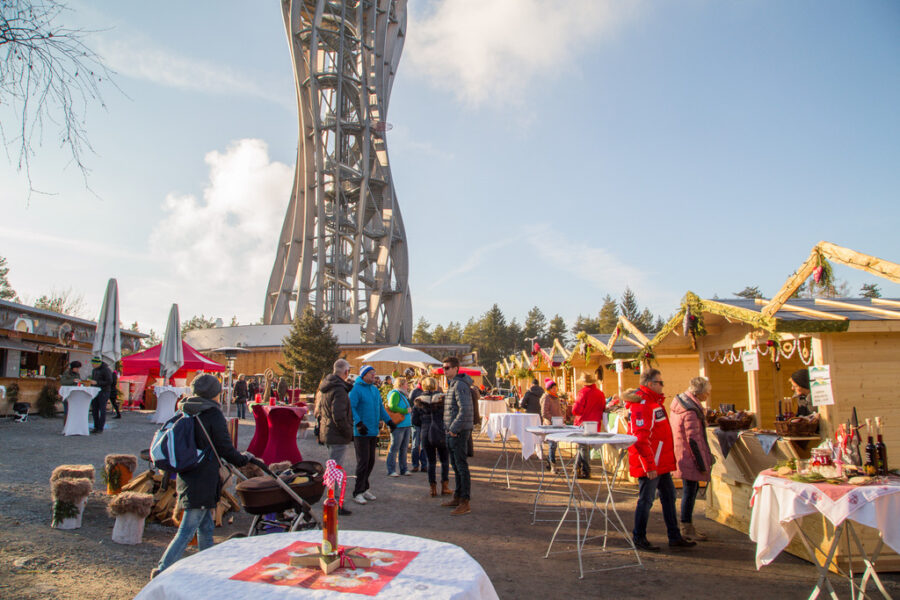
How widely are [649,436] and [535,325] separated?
263ft

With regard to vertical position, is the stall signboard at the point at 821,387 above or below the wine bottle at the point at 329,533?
above

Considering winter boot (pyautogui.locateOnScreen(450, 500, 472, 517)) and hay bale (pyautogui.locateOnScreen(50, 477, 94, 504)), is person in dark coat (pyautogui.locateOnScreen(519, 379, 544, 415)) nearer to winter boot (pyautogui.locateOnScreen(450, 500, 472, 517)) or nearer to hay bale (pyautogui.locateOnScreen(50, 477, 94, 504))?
winter boot (pyautogui.locateOnScreen(450, 500, 472, 517))

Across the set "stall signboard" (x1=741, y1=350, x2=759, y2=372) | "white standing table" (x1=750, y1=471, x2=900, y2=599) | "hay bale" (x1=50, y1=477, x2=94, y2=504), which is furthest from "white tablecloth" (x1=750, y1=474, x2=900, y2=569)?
"hay bale" (x1=50, y1=477, x2=94, y2=504)

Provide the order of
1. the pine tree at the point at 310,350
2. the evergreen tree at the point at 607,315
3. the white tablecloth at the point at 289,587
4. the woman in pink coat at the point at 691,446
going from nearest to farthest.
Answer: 1. the white tablecloth at the point at 289,587
2. the woman in pink coat at the point at 691,446
3. the pine tree at the point at 310,350
4. the evergreen tree at the point at 607,315

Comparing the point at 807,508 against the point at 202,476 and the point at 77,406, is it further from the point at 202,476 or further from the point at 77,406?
the point at 77,406

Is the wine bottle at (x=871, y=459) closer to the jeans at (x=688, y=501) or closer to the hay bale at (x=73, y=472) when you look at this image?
the jeans at (x=688, y=501)

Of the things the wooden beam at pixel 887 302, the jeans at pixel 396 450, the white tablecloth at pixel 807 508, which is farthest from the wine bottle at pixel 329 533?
the jeans at pixel 396 450

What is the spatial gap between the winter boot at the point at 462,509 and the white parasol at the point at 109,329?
11009mm

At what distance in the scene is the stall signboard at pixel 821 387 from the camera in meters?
5.14

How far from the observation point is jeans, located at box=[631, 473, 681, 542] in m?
5.33

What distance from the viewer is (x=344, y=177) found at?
152 ft

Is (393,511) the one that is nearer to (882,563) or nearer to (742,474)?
(742,474)

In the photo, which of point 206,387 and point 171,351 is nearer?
point 206,387

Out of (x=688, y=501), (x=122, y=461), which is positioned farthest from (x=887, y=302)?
(x=122, y=461)
